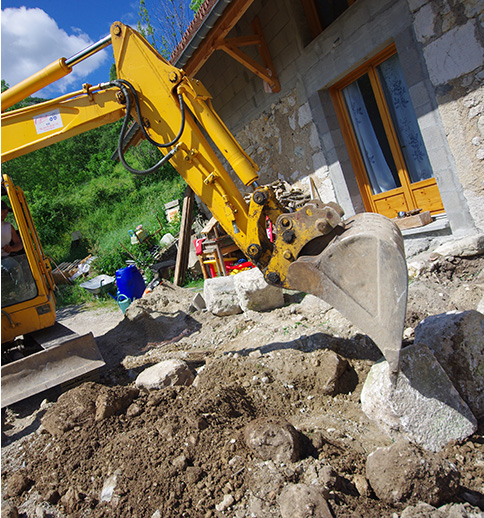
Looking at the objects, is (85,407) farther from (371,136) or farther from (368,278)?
(371,136)

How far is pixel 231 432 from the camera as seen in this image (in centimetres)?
247

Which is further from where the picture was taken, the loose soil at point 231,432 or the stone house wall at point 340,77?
the stone house wall at point 340,77

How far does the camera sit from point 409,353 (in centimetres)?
240

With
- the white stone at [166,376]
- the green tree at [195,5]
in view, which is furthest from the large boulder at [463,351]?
the green tree at [195,5]

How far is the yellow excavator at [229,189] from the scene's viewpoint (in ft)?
7.70

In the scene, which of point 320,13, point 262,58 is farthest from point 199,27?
point 320,13

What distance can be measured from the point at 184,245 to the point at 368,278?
6.53 m

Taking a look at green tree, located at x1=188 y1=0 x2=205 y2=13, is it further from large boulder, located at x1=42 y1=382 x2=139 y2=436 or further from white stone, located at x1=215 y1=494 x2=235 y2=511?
white stone, located at x1=215 y1=494 x2=235 y2=511

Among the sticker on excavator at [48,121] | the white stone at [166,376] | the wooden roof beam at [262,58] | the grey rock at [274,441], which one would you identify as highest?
the wooden roof beam at [262,58]

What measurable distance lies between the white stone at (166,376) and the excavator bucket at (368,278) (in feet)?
4.84

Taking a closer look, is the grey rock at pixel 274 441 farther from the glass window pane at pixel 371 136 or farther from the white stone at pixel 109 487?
the glass window pane at pixel 371 136

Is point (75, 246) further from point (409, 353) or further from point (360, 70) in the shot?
point (409, 353)

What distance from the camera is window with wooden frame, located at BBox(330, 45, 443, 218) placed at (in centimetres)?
510

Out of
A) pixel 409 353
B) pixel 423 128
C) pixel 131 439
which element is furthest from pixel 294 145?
pixel 131 439
